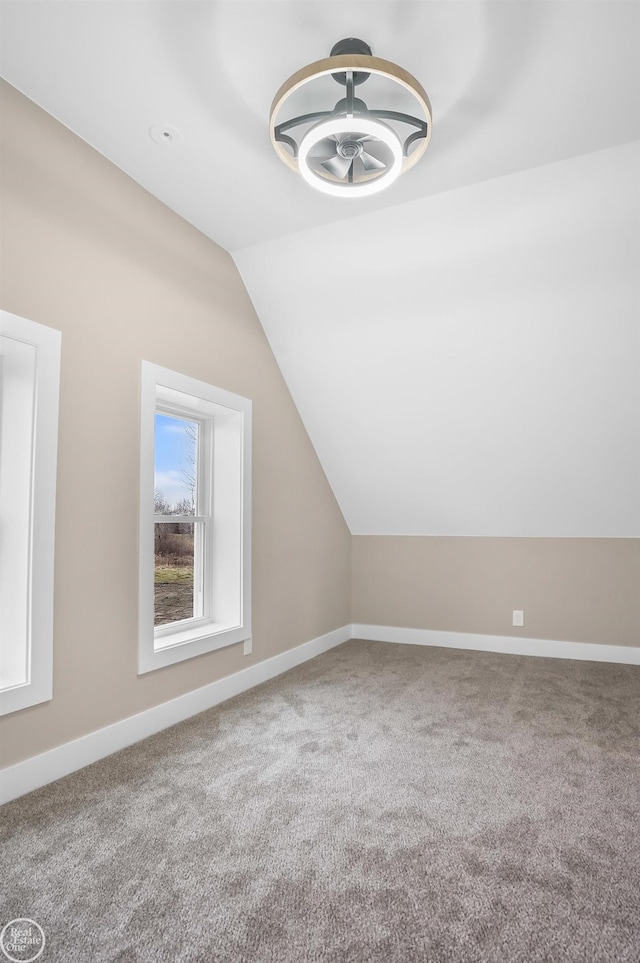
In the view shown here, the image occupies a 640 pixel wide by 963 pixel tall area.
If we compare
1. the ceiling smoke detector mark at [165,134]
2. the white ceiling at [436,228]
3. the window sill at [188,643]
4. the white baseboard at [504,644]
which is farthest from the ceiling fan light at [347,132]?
the white baseboard at [504,644]

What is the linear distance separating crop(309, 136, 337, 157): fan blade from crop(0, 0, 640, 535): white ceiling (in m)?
0.26

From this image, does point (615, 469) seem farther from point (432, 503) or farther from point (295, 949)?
point (295, 949)

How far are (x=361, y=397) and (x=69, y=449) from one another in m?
2.13

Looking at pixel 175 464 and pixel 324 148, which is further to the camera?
pixel 175 464

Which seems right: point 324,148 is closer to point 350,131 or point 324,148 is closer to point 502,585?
point 350,131

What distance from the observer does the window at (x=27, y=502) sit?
2.14 metres

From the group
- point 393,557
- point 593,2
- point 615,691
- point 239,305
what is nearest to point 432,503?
point 393,557

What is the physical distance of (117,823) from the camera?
1928 mm

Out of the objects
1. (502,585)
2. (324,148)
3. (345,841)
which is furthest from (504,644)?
(324,148)

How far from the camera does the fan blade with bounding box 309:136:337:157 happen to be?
6.95 feet

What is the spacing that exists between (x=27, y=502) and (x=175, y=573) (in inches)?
52.9

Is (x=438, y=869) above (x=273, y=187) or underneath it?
underneath

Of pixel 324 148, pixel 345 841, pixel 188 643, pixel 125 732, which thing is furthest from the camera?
pixel 188 643

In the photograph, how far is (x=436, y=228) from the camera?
2943 mm
